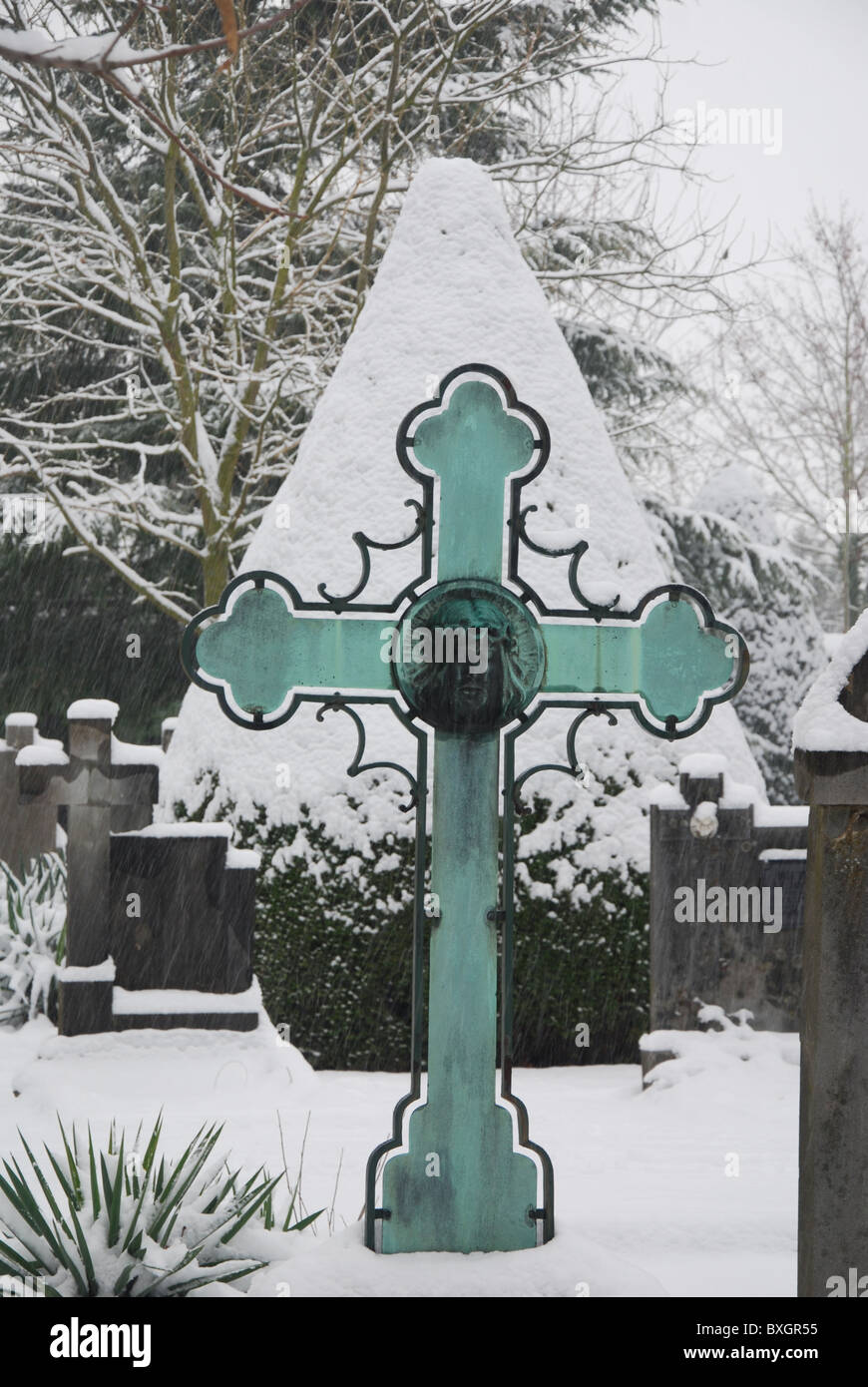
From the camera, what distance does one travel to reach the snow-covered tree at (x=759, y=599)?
38.2ft

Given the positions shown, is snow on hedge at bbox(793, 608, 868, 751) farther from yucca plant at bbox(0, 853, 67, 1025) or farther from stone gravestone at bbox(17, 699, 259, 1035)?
yucca plant at bbox(0, 853, 67, 1025)

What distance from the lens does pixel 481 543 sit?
2.52 meters

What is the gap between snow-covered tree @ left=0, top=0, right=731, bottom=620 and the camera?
9531mm

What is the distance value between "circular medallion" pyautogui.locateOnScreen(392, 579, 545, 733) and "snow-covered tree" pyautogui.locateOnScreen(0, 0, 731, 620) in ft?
20.7

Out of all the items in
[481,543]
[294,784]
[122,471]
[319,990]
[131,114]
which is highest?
[131,114]

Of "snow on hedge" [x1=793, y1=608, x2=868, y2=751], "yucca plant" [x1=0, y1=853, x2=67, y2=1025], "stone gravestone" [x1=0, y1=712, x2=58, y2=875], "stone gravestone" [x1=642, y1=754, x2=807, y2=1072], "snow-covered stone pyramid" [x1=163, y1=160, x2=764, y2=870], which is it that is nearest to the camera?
"snow on hedge" [x1=793, y1=608, x2=868, y2=751]

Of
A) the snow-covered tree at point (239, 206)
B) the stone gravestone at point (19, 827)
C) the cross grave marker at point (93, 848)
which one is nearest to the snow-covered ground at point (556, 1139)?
the cross grave marker at point (93, 848)

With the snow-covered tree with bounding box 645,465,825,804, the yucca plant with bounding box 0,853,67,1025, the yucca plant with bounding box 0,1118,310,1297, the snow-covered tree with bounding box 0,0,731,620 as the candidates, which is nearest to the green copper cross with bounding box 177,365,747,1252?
the yucca plant with bounding box 0,1118,310,1297

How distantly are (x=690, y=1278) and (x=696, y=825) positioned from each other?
7.70 ft

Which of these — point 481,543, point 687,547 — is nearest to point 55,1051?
point 481,543

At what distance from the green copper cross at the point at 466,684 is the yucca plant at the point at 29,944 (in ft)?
12.0
